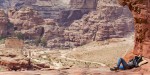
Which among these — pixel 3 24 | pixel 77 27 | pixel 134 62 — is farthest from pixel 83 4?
pixel 134 62

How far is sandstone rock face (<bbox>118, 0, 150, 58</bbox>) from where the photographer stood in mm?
21234

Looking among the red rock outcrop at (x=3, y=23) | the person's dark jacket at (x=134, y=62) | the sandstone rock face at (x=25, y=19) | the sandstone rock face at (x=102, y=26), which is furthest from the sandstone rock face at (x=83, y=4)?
the person's dark jacket at (x=134, y=62)

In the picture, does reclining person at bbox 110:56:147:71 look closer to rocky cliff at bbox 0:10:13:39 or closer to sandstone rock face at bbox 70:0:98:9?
rocky cliff at bbox 0:10:13:39

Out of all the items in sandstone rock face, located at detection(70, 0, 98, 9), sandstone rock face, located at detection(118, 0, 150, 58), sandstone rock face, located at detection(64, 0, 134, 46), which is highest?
sandstone rock face, located at detection(70, 0, 98, 9)

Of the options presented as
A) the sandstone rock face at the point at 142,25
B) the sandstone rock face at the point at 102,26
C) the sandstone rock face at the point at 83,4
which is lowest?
the sandstone rock face at the point at 102,26

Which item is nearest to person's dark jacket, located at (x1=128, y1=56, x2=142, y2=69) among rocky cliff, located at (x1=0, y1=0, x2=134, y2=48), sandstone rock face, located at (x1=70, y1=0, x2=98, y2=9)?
rocky cliff, located at (x1=0, y1=0, x2=134, y2=48)

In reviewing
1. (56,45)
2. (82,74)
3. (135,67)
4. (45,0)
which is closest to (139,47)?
(135,67)

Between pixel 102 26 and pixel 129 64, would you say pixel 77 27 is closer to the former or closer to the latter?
pixel 102 26

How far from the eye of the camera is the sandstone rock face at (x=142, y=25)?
21.2 metres

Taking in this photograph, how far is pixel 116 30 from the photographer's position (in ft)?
301

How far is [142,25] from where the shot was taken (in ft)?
71.7

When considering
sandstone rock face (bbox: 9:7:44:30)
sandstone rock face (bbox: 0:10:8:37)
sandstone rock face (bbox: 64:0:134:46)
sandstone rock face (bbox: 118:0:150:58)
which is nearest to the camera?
sandstone rock face (bbox: 118:0:150:58)

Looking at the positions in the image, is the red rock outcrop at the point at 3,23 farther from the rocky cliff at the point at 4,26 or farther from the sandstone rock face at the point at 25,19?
the sandstone rock face at the point at 25,19

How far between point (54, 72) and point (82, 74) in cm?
146
